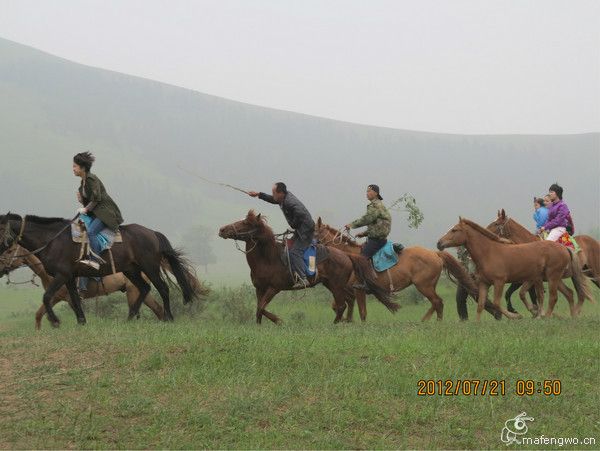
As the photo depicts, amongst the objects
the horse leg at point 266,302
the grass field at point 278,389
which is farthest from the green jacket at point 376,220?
the grass field at point 278,389

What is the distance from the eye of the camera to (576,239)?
1997cm

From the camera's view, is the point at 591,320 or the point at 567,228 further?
the point at 567,228

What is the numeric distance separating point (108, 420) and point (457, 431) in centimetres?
376

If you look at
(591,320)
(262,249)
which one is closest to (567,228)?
(591,320)

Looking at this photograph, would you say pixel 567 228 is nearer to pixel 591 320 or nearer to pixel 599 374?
pixel 591 320

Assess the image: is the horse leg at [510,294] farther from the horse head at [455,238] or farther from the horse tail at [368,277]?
the horse tail at [368,277]

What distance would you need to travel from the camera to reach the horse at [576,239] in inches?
750

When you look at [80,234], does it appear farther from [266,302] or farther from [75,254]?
[266,302]

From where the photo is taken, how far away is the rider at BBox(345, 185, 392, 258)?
17.2m

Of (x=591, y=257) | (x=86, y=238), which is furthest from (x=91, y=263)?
(x=591, y=257)

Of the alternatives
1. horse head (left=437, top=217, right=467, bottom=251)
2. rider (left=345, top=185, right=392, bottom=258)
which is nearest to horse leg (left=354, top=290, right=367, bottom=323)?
rider (left=345, top=185, right=392, bottom=258)

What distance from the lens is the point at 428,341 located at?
40.1 feet

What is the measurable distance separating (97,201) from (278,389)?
6.89 metres

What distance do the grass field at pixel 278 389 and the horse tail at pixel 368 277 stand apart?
12.4 feet
